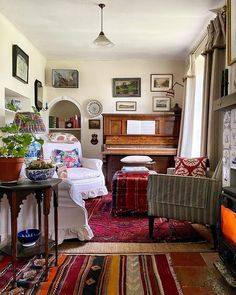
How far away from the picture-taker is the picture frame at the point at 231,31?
255 cm

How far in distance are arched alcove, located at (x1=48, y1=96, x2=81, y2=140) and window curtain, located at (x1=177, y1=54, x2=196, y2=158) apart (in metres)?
2.12

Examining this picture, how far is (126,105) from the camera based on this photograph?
223 inches

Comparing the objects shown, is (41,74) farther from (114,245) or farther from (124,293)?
(124,293)

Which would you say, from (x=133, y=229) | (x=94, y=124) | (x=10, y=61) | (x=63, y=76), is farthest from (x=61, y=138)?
(x=133, y=229)

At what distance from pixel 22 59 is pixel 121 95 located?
2064mm

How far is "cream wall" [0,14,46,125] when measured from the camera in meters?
3.67

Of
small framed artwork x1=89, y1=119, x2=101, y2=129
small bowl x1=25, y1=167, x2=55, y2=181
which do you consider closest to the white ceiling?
small framed artwork x1=89, y1=119, x2=101, y2=129

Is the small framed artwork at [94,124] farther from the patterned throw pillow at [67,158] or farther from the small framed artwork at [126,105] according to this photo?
the patterned throw pillow at [67,158]

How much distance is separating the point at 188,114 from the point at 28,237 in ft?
11.2

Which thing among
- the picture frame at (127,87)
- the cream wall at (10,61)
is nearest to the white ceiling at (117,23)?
the cream wall at (10,61)

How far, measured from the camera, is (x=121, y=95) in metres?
5.64

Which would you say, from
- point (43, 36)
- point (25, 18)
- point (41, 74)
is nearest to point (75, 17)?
point (25, 18)

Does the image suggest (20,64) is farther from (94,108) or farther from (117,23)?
(94,108)

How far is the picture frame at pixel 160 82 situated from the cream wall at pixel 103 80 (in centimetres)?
8
